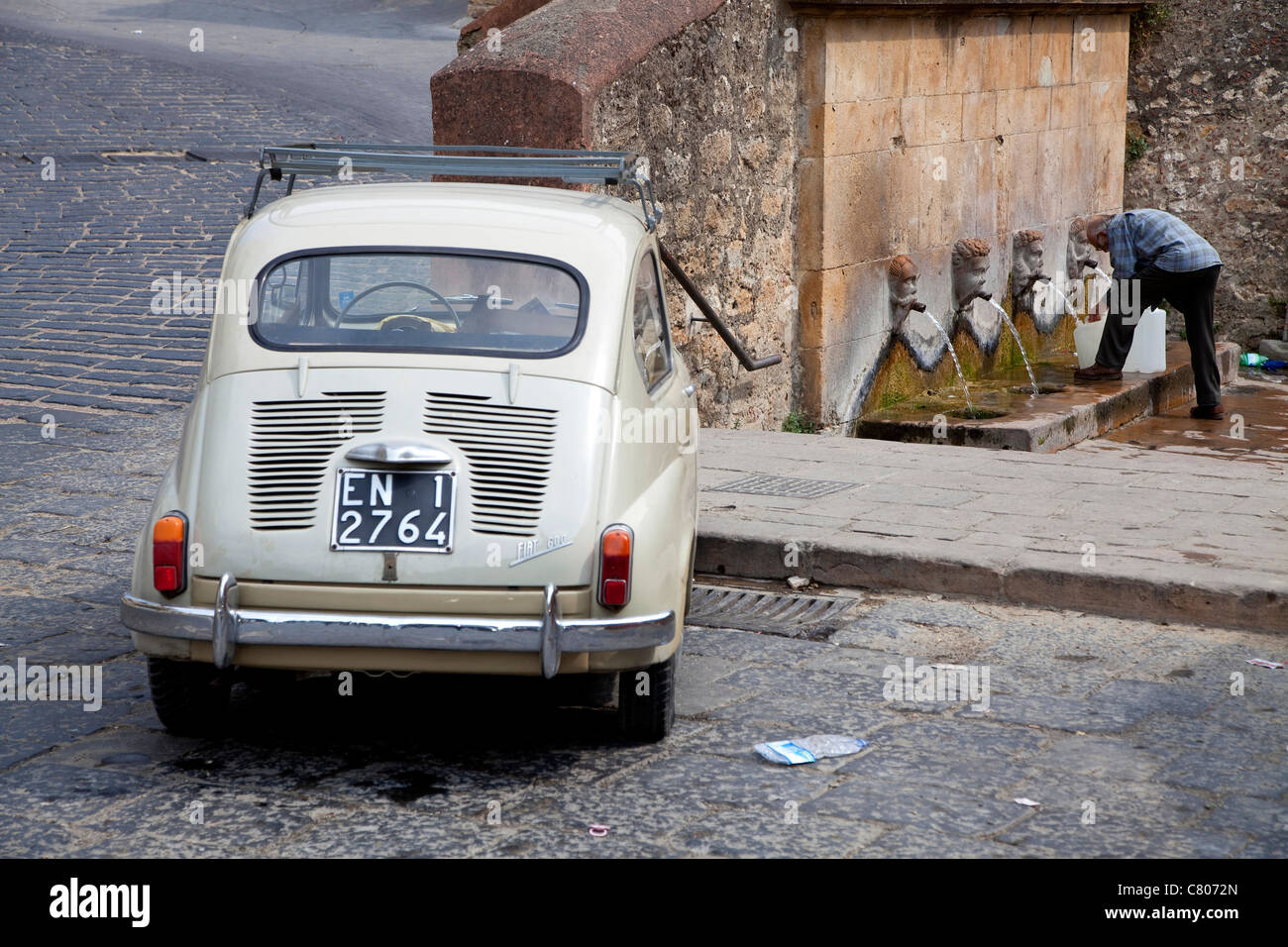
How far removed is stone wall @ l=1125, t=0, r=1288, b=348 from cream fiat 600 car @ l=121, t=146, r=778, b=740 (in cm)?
1119

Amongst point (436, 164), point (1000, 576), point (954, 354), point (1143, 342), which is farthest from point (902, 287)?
point (436, 164)

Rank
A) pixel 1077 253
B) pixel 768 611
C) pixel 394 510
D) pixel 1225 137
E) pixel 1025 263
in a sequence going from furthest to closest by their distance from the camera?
pixel 1225 137
pixel 1077 253
pixel 1025 263
pixel 768 611
pixel 394 510

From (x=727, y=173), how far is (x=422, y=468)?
5406mm

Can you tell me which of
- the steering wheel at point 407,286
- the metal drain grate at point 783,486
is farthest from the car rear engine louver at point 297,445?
the metal drain grate at point 783,486

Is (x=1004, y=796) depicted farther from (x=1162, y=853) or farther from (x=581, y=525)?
(x=581, y=525)

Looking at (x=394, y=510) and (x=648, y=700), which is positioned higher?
(x=394, y=510)

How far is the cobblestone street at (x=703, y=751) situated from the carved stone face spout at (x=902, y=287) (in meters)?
4.85

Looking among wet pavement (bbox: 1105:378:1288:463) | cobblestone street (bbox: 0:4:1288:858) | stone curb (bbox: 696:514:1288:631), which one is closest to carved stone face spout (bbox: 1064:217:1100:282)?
wet pavement (bbox: 1105:378:1288:463)

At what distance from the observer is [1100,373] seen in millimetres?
11195

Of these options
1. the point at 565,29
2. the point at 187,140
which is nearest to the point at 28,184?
the point at 187,140

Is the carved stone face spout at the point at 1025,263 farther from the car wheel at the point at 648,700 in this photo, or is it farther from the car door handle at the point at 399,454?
the car door handle at the point at 399,454

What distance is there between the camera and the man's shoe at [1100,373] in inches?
441

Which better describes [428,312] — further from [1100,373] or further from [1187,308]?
[1187,308]

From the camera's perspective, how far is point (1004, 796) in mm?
3994
